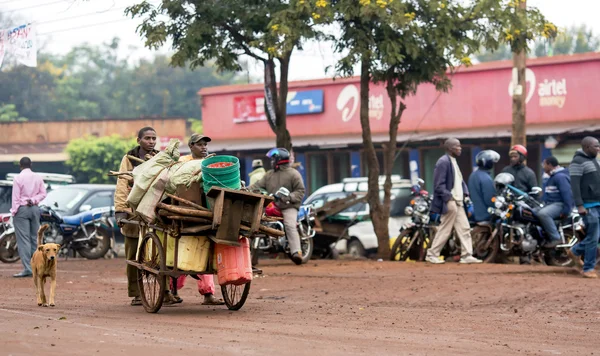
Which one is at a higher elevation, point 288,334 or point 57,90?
point 57,90

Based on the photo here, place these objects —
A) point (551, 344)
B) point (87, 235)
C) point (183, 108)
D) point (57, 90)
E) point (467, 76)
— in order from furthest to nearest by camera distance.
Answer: point (183, 108) < point (57, 90) < point (467, 76) < point (87, 235) < point (551, 344)

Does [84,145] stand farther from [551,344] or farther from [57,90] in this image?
[551,344]

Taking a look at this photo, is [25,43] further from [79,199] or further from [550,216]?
[550,216]

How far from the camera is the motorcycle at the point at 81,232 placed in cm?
2033

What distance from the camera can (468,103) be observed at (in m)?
32.5

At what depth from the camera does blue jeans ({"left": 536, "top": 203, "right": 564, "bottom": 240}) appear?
52.1ft

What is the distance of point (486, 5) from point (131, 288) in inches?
386

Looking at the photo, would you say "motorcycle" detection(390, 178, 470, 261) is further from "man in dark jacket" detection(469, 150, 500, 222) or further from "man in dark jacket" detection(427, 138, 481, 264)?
"man in dark jacket" detection(427, 138, 481, 264)

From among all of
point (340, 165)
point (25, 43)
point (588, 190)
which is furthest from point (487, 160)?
point (340, 165)

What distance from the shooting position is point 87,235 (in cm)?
2095

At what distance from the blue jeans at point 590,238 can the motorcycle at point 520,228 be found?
1.71m

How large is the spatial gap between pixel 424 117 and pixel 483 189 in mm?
16390

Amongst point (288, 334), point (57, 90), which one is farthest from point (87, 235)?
point (57, 90)

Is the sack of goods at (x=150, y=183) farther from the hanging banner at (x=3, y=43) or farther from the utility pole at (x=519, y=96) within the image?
the utility pole at (x=519, y=96)
